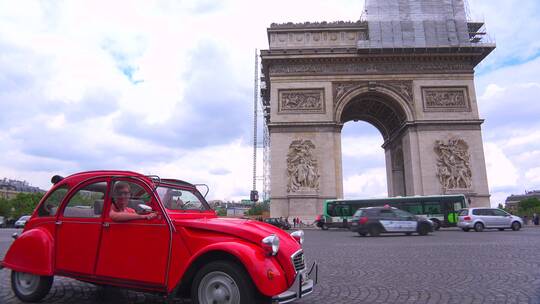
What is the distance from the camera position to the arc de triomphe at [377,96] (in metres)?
26.6

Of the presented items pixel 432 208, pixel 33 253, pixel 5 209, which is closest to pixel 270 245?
pixel 33 253

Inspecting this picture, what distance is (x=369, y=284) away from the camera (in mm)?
5379

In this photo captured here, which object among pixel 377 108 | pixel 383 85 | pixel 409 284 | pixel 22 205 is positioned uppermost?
pixel 383 85

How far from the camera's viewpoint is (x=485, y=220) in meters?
20.7

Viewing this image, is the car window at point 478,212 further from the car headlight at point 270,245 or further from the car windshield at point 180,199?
the car headlight at point 270,245

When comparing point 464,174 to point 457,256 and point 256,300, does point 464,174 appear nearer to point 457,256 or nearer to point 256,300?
point 457,256

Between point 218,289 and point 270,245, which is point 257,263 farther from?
point 218,289

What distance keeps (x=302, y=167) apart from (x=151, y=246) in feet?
76.0

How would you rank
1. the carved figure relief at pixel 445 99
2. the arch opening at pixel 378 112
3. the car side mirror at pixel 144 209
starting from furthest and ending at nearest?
1. the arch opening at pixel 378 112
2. the carved figure relief at pixel 445 99
3. the car side mirror at pixel 144 209

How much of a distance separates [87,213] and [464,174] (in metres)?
26.7

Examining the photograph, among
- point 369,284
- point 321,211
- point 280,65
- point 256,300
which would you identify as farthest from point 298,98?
point 256,300

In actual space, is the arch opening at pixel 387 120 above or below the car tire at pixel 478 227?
above

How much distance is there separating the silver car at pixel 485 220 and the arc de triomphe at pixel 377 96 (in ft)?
15.7

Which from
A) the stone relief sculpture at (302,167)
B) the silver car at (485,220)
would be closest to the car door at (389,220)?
the silver car at (485,220)
